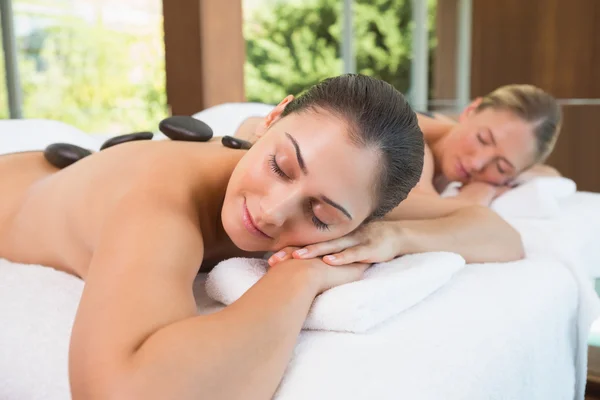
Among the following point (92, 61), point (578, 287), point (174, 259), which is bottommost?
point (578, 287)

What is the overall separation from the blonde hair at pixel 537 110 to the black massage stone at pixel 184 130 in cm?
97

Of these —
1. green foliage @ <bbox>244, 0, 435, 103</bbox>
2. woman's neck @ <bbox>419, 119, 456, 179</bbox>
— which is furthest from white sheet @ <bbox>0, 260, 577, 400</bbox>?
green foliage @ <bbox>244, 0, 435, 103</bbox>

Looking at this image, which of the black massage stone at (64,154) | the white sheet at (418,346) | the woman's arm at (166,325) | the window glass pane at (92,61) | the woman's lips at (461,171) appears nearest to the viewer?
the woman's arm at (166,325)

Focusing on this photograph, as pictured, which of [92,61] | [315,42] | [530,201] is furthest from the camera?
[315,42]

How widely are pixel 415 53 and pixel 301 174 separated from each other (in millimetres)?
4588

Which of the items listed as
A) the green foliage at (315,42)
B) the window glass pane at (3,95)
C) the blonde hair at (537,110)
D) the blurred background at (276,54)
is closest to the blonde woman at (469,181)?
the blonde hair at (537,110)

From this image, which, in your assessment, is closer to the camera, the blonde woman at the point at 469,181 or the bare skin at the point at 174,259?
the bare skin at the point at 174,259

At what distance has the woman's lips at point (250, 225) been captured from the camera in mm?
834

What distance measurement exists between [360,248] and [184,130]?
462mm

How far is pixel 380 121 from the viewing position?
803 mm

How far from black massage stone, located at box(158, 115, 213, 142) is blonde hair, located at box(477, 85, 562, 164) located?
97cm

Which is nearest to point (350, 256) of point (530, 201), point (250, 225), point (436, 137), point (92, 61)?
point (250, 225)

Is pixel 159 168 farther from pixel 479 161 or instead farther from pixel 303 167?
pixel 479 161

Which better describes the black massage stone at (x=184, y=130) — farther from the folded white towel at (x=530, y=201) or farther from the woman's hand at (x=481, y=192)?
the folded white towel at (x=530, y=201)
